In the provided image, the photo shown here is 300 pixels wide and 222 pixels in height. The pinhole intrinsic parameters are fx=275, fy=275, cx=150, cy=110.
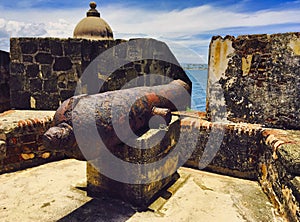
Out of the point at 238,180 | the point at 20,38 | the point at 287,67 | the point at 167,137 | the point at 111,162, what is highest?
the point at 20,38

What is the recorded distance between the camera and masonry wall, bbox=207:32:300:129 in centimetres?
371

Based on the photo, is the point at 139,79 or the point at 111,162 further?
the point at 139,79

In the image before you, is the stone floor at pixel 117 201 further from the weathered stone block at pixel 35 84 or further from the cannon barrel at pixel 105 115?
the weathered stone block at pixel 35 84

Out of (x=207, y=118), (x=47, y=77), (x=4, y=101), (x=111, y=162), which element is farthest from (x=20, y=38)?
(x=207, y=118)

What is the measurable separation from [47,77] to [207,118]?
3.13 metres

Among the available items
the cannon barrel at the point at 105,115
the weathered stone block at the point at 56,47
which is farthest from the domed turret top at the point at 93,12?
the cannon barrel at the point at 105,115

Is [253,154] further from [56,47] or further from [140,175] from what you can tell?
[56,47]

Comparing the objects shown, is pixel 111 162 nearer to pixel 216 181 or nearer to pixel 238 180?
pixel 216 181

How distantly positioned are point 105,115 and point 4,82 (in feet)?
12.1

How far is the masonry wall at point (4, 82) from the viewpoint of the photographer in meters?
5.24

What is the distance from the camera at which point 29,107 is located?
5.38 meters

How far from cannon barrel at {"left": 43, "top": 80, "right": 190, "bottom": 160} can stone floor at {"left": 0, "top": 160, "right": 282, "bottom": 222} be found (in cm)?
80

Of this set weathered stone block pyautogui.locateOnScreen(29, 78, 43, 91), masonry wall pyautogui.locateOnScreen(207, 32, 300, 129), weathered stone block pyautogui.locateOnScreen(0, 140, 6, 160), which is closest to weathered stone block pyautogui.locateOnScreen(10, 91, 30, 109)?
weathered stone block pyautogui.locateOnScreen(29, 78, 43, 91)

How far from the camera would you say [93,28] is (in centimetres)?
676
